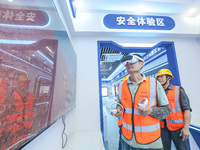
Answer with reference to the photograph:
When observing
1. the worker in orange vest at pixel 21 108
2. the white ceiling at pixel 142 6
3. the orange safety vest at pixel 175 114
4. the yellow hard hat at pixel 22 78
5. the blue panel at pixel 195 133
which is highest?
the white ceiling at pixel 142 6

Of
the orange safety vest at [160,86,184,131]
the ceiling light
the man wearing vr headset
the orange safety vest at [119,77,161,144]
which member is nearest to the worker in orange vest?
the man wearing vr headset

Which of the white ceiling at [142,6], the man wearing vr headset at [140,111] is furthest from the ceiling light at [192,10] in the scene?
the man wearing vr headset at [140,111]

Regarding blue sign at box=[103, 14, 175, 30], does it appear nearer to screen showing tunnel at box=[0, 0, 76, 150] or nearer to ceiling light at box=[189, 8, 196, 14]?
ceiling light at box=[189, 8, 196, 14]

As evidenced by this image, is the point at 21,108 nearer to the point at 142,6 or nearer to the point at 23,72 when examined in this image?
the point at 23,72

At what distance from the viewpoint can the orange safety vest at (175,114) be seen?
1597 mm

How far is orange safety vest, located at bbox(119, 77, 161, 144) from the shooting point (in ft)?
3.22

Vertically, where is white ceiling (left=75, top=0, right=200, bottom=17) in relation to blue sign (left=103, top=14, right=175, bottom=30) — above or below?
above

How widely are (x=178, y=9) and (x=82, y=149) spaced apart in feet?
11.1

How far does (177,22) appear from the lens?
2486mm

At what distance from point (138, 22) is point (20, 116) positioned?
2.68 metres

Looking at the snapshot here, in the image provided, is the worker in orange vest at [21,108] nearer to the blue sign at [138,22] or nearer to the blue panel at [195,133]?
the blue sign at [138,22]

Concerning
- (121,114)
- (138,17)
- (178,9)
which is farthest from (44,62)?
(178,9)

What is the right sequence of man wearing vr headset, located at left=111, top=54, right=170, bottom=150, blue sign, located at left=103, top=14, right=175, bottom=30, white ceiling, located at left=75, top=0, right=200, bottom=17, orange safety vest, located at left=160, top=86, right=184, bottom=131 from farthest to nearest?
blue sign, located at left=103, top=14, right=175, bottom=30 < white ceiling, located at left=75, top=0, right=200, bottom=17 < orange safety vest, located at left=160, top=86, right=184, bottom=131 < man wearing vr headset, located at left=111, top=54, right=170, bottom=150

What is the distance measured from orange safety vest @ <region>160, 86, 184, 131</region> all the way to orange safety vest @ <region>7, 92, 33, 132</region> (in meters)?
1.96
